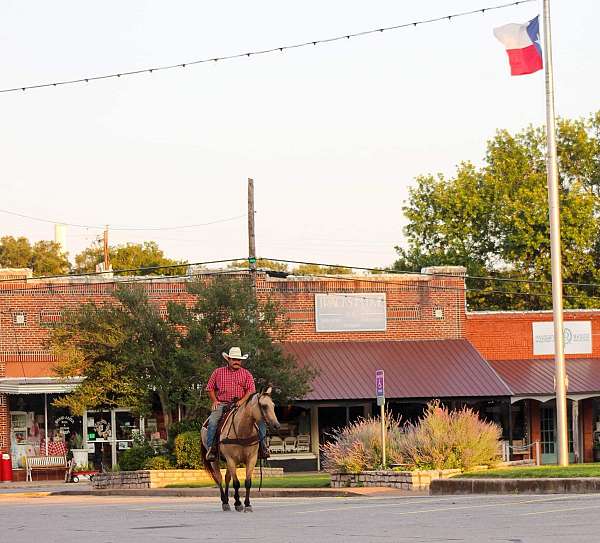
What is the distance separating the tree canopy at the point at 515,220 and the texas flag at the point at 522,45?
3044cm

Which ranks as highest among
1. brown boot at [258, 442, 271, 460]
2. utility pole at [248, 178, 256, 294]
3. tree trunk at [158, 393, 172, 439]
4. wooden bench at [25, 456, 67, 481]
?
utility pole at [248, 178, 256, 294]

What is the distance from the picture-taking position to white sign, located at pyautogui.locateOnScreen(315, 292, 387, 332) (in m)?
45.6

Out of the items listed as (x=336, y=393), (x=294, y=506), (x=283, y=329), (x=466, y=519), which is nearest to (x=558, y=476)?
(x=294, y=506)

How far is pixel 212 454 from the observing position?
64.2ft

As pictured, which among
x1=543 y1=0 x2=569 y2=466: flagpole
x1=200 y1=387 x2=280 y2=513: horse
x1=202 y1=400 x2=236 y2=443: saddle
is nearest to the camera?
x1=200 y1=387 x2=280 y2=513: horse

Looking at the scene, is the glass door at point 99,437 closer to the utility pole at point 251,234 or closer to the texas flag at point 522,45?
→ the utility pole at point 251,234

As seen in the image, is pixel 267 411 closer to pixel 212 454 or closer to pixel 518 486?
pixel 212 454

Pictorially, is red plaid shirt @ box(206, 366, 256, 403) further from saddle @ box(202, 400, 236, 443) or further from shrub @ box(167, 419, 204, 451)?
shrub @ box(167, 419, 204, 451)

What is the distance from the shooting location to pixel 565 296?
197ft

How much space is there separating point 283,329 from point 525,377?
10932mm

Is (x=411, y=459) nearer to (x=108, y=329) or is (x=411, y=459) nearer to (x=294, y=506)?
(x=294, y=506)

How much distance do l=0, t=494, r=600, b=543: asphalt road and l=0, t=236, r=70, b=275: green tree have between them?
209 feet

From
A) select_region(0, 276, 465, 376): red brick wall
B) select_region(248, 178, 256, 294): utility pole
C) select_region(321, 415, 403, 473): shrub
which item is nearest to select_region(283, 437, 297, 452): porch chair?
select_region(0, 276, 465, 376): red brick wall

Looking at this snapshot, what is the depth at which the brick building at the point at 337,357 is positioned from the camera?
43656 mm
